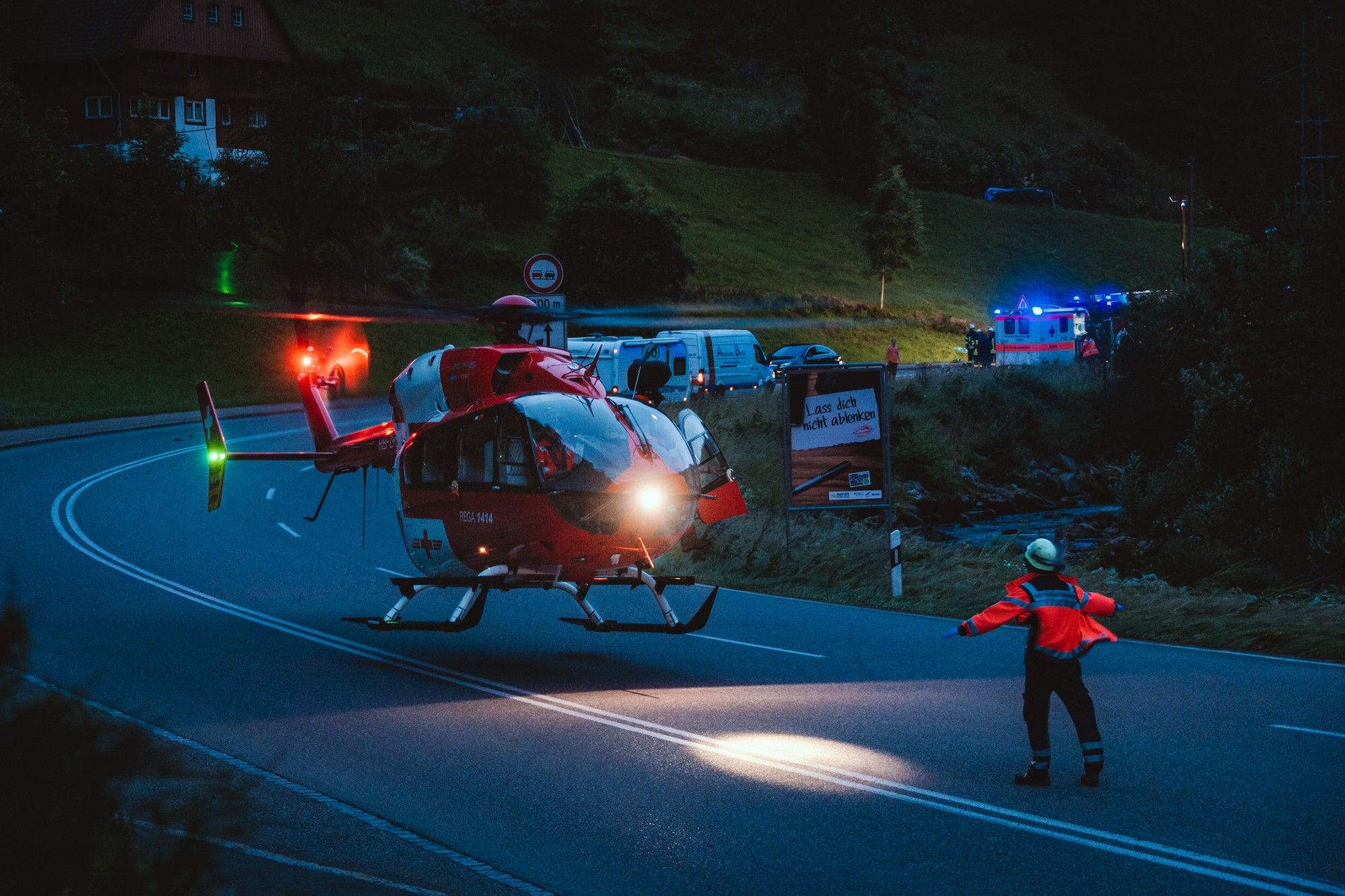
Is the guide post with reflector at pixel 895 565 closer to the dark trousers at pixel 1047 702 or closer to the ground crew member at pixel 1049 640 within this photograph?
the ground crew member at pixel 1049 640

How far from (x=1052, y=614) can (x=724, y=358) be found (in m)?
34.9

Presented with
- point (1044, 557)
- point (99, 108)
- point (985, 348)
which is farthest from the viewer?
point (99, 108)

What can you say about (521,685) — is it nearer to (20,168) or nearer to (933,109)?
(20,168)

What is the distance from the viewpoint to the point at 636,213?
6397 cm

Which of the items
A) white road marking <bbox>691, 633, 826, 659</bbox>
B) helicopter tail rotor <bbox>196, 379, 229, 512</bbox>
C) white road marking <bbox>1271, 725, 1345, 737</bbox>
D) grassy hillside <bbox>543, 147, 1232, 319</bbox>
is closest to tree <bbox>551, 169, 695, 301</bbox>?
grassy hillside <bbox>543, 147, 1232, 319</bbox>

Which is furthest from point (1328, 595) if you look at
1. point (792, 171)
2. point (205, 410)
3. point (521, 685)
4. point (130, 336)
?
point (792, 171)

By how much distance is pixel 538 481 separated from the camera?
12.6 m

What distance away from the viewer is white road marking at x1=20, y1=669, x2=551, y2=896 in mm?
7652

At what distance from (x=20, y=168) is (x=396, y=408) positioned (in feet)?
139

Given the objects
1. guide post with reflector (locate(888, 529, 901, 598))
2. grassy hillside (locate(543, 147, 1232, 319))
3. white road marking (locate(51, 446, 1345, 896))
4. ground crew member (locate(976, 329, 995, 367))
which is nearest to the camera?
white road marking (locate(51, 446, 1345, 896))

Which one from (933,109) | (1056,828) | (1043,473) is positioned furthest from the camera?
(933,109)

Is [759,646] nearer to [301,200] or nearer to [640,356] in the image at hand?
[640,356]

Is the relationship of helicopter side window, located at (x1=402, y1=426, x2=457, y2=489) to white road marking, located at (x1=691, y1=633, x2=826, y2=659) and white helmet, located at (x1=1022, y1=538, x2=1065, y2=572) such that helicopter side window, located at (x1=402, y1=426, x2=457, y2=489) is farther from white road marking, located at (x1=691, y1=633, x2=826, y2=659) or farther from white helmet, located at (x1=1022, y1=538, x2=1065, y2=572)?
white helmet, located at (x1=1022, y1=538, x2=1065, y2=572)

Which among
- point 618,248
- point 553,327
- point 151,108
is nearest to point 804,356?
point 618,248
